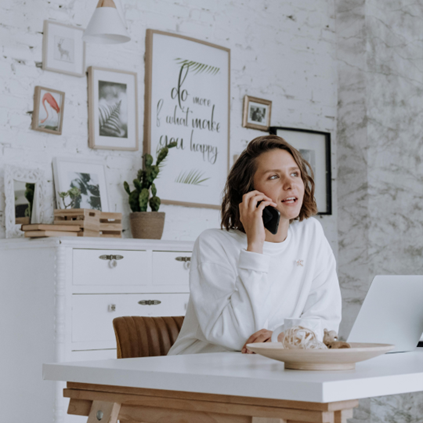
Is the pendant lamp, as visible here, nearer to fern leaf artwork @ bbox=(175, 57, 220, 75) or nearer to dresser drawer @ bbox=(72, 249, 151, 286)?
fern leaf artwork @ bbox=(175, 57, 220, 75)

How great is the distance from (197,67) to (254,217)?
2.42 meters

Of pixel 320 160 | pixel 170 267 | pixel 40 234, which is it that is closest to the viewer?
pixel 40 234

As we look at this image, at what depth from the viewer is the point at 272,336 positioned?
1.76 metres

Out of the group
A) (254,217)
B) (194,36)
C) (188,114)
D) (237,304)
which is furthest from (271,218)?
(194,36)

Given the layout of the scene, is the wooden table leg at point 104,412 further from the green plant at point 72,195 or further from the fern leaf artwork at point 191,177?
the fern leaf artwork at point 191,177

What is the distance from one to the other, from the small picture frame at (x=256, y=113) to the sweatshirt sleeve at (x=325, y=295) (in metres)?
2.32

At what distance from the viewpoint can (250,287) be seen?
1.88m

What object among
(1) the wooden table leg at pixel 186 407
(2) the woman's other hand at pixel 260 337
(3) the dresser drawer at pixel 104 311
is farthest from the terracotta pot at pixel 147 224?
(1) the wooden table leg at pixel 186 407

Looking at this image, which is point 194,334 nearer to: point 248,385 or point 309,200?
point 309,200

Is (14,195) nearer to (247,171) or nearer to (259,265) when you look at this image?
(247,171)

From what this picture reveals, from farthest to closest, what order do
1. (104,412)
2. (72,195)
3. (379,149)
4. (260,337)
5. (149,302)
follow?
(379,149) < (72,195) < (149,302) < (260,337) < (104,412)

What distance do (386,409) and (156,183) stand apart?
88.4 inches

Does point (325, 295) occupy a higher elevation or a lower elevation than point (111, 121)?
lower

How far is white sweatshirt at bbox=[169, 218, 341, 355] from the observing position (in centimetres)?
190
